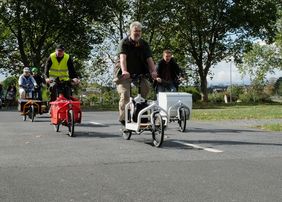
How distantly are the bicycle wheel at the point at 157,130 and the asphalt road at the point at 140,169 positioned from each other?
0.55 ft

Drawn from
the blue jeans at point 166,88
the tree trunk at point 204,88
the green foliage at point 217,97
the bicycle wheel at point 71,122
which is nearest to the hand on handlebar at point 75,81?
the bicycle wheel at point 71,122

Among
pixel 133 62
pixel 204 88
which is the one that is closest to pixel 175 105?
pixel 133 62

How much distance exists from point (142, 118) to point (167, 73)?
3956 millimetres

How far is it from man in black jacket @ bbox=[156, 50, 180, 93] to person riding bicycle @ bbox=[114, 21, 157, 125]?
3.24 meters

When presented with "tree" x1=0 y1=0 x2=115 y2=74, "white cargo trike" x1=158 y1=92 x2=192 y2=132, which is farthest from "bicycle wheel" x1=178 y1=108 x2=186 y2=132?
"tree" x1=0 y1=0 x2=115 y2=74

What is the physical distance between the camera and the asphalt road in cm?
503

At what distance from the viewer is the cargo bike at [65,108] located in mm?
10617

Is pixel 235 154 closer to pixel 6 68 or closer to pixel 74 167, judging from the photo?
pixel 74 167

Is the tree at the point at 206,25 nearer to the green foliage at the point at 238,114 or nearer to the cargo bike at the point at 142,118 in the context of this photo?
the green foliage at the point at 238,114

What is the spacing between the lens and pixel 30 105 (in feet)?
52.8

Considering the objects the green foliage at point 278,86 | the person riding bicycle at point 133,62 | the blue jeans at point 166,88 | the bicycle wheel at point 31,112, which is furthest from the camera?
the green foliage at point 278,86

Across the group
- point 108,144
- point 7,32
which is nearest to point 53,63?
point 108,144

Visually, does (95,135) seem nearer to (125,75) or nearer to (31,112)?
(125,75)

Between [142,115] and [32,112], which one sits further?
[32,112]
